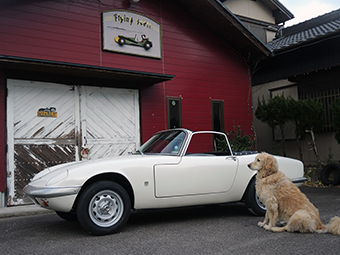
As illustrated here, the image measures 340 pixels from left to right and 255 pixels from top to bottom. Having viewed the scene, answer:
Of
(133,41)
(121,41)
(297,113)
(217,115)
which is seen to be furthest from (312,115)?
(121,41)

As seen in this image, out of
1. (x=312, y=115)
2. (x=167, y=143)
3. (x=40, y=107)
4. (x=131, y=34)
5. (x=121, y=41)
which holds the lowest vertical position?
(x=167, y=143)

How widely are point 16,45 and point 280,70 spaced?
10.00 metres

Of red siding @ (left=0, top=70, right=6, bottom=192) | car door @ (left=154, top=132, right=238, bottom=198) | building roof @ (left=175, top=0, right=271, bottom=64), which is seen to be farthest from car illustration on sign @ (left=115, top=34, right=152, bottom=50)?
car door @ (left=154, top=132, right=238, bottom=198)

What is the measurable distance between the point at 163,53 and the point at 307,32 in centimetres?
779

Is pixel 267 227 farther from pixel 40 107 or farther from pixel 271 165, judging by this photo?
pixel 40 107

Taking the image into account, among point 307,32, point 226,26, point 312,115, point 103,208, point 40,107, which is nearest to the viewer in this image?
point 103,208

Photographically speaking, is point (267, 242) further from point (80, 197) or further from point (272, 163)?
point (80, 197)

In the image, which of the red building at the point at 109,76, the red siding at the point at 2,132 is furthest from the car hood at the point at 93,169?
the red building at the point at 109,76

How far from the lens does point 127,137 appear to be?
956 cm

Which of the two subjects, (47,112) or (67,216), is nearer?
(67,216)

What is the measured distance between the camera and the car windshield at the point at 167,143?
5493mm

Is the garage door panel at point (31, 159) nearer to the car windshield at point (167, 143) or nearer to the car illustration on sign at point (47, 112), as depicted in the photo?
the car illustration on sign at point (47, 112)

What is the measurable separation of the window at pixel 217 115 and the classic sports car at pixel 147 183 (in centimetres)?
503

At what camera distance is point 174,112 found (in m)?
10.4
